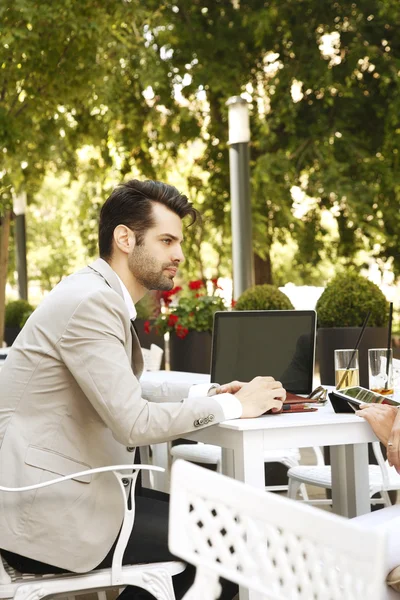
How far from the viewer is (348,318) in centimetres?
699

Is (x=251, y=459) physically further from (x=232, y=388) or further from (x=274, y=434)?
(x=232, y=388)

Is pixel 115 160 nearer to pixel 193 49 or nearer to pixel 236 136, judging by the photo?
pixel 193 49

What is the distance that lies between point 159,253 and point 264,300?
4.47m

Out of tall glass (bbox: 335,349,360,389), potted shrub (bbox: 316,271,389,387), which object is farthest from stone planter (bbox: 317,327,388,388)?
tall glass (bbox: 335,349,360,389)

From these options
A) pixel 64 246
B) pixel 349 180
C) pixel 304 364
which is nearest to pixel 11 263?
pixel 64 246

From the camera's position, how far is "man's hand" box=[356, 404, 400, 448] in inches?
119

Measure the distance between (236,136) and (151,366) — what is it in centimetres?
354

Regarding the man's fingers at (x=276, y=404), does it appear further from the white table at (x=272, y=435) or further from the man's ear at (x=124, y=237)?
the man's ear at (x=124, y=237)

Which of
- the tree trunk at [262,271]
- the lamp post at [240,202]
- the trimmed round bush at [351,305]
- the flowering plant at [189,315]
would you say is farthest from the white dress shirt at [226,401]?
the tree trunk at [262,271]

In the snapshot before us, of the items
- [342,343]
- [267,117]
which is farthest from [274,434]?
[267,117]

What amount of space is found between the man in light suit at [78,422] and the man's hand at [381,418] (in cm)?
36

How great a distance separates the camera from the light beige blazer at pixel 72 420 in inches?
108

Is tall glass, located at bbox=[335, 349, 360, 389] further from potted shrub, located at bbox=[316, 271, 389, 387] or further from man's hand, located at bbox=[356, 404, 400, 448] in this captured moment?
potted shrub, located at bbox=[316, 271, 389, 387]

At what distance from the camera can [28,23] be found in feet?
30.1
